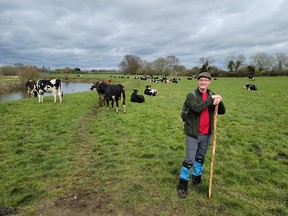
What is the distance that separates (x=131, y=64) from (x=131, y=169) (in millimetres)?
86515

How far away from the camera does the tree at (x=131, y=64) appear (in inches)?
3506

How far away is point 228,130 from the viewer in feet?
27.9

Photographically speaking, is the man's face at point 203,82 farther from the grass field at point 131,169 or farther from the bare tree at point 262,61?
the bare tree at point 262,61

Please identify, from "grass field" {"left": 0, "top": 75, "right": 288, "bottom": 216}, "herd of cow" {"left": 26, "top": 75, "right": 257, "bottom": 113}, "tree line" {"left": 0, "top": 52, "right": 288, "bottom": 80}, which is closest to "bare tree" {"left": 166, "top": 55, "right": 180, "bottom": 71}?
"tree line" {"left": 0, "top": 52, "right": 288, "bottom": 80}

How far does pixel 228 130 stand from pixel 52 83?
12308mm

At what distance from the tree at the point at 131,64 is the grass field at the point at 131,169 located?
81148 millimetres

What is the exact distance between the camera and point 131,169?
518 centimetres

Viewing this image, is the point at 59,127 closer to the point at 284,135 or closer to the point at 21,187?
the point at 21,187

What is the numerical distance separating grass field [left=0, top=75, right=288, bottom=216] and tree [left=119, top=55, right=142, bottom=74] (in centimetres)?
8115

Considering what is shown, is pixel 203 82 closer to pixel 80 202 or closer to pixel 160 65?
pixel 80 202

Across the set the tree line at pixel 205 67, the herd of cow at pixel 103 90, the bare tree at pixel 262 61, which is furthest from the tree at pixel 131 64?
the herd of cow at pixel 103 90

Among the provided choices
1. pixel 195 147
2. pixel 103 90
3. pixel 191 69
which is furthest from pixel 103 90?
pixel 191 69

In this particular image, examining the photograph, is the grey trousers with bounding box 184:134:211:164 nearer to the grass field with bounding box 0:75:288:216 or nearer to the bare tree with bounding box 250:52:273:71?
the grass field with bounding box 0:75:288:216

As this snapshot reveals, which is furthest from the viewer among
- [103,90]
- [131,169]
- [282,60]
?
[282,60]
